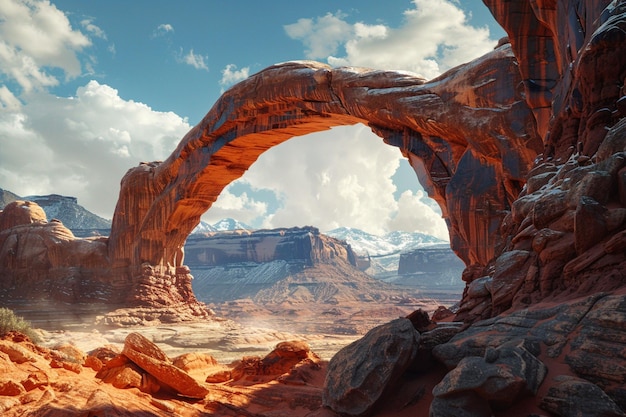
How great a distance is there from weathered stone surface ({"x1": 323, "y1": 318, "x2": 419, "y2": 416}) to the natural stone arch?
257 inches

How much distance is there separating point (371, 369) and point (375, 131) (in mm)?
10787

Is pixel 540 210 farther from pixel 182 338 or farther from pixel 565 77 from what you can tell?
pixel 182 338

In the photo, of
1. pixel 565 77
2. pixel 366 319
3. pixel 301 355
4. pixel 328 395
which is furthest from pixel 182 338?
pixel 366 319

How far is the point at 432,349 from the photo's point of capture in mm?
5180

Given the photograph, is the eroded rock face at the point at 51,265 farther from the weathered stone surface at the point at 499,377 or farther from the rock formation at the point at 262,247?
the rock formation at the point at 262,247

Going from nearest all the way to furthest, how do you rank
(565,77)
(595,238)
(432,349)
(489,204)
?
(595,238) < (432,349) < (565,77) < (489,204)

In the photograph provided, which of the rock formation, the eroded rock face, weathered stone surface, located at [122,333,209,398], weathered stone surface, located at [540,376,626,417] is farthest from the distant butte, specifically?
the rock formation

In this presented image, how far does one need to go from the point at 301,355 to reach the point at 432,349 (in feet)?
17.8

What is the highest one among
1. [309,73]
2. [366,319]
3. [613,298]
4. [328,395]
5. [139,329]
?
[309,73]

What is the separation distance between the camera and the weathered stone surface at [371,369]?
191 inches

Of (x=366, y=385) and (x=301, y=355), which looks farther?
(x=301, y=355)

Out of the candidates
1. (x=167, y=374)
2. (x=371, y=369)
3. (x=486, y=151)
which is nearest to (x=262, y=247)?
(x=486, y=151)

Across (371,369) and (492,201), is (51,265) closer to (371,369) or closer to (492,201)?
(492,201)

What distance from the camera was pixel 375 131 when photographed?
48.8ft
